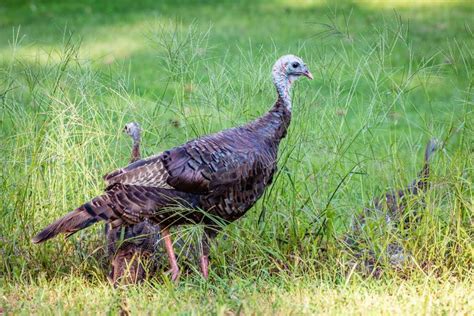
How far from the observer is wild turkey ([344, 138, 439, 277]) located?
5.82m

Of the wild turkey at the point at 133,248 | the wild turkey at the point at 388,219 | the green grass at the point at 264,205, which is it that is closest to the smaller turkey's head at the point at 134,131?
the wild turkey at the point at 133,248

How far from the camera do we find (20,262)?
6.09m

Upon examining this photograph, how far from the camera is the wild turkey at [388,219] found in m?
5.82

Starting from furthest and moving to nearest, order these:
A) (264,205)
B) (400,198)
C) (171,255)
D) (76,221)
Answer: (264,205) < (400,198) < (171,255) < (76,221)

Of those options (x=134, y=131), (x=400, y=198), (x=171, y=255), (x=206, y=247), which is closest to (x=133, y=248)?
(x=171, y=255)

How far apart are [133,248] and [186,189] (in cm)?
53

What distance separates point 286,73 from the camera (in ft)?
20.7

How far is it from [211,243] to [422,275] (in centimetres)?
125

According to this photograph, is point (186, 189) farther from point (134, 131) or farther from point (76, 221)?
point (134, 131)

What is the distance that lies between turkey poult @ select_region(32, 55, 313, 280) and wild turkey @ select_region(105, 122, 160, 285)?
0.61 ft

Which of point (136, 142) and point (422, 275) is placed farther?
point (136, 142)

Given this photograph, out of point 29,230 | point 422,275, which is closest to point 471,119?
point 422,275

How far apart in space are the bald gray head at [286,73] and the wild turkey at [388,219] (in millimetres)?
834

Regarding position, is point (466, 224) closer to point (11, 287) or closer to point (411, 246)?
point (411, 246)
